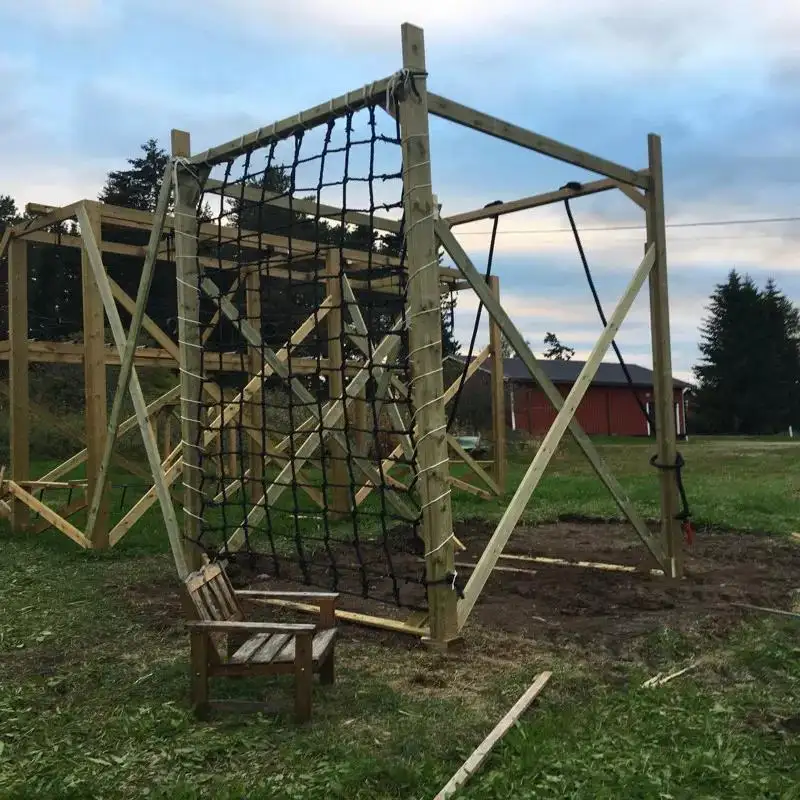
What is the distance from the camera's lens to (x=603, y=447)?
23.7 m

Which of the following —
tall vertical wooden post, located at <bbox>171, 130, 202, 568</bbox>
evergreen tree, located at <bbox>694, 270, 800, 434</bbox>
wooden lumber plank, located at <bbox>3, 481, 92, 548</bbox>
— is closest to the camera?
tall vertical wooden post, located at <bbox>171, 130, 202, 568</bbox>

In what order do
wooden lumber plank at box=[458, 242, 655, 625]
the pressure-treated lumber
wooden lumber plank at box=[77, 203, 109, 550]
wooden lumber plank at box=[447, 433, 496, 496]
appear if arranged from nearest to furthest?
the pressure-treated lumber < wooden lumber plank at box=[458, 242, 655, 625] < wooden lumber plank at box=[77, 203, 109, 550] < wooden lumber plank at box=[447, 433, 496, 496]

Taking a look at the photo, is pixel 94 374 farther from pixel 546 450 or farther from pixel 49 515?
pixel 546 450

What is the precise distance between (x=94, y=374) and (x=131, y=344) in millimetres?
1537

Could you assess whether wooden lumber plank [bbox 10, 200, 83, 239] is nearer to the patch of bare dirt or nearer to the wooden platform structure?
the wooden platform structure

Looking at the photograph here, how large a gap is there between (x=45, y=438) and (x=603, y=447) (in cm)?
1473

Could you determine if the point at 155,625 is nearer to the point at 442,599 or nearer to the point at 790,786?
the point at 442,599

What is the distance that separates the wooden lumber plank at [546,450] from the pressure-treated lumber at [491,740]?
661mm

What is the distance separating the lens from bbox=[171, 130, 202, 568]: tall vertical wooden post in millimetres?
5512

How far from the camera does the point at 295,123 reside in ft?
16.2

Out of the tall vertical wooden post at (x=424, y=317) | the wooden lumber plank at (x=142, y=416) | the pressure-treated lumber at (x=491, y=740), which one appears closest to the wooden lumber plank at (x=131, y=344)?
the wooden lumber plank at (x=142, y=416)

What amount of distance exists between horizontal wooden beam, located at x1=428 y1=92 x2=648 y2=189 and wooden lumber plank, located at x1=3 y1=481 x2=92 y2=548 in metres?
5.17

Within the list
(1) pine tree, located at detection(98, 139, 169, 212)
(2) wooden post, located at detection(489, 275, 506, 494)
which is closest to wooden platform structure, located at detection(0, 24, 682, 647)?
(2) wooden post, located at detection(489, 275, 506, 494)

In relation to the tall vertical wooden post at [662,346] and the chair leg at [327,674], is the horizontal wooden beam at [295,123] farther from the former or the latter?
the chair leg at [327,674]
